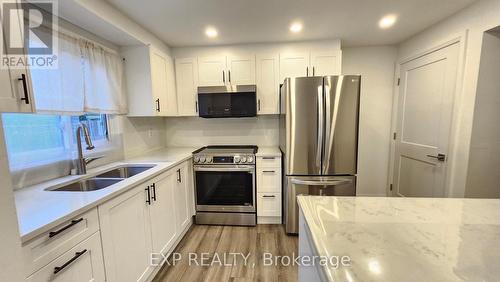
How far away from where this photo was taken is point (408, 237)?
2.56ft

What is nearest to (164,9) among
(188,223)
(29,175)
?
(29,175)

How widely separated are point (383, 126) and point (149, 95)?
3.28 metres

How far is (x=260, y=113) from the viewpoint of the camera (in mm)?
2904

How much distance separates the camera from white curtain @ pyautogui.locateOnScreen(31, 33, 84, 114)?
1504 millimetres

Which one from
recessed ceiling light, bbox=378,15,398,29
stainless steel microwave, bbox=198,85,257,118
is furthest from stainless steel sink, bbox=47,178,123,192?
recessed ceiling light, bbox=378,15,398,29

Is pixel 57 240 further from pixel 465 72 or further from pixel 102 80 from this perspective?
pixel 465 72

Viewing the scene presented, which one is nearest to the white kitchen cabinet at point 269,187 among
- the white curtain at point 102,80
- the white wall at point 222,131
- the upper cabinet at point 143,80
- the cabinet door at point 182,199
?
the white wall at point 222,131

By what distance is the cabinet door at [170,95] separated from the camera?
2.70 meters

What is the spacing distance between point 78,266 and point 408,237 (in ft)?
5.08

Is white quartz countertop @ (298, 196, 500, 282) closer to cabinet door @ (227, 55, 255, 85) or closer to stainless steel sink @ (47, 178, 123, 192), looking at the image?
stainless steel sink @ (47, 178, 123, 192)

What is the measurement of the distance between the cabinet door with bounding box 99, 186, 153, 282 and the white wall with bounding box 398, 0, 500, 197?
9.67 ft

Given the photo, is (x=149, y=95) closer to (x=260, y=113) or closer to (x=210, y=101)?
(x=210, y=101)

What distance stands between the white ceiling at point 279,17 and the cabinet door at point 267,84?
258 millimetres

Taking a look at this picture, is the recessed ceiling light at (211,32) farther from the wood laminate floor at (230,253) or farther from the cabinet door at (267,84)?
the wood laminate floor at (230,253)
